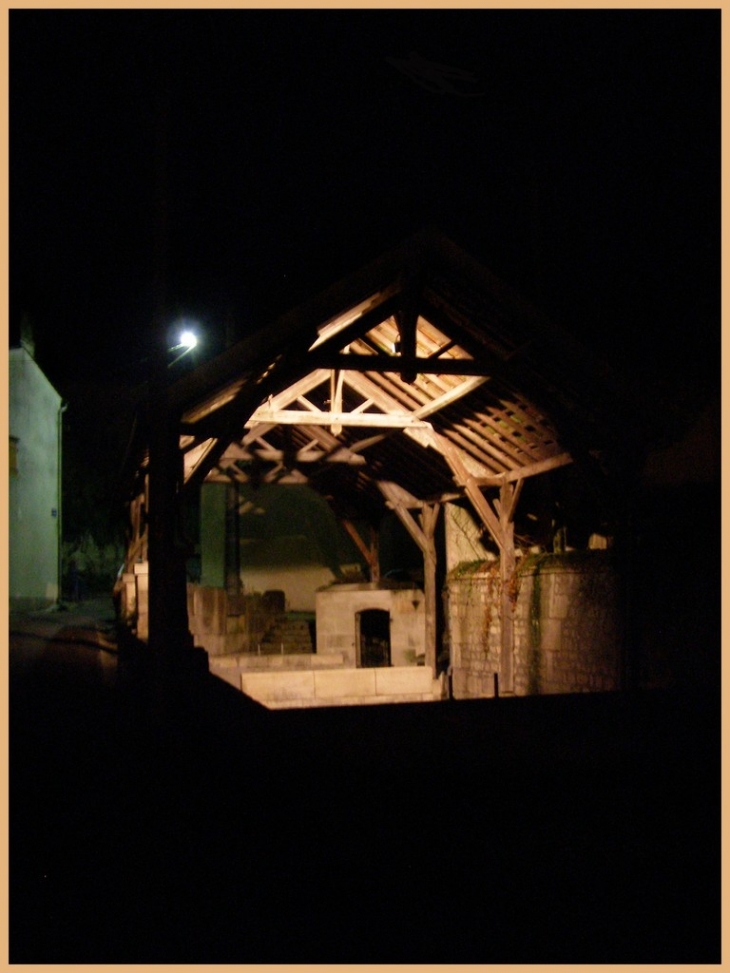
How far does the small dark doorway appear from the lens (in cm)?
1542

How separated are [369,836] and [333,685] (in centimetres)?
777

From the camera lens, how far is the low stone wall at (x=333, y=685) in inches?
440

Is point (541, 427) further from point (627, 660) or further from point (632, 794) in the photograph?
point (632, 794)

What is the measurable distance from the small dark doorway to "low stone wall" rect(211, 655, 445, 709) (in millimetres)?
3337

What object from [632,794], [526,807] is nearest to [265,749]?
[526,807]

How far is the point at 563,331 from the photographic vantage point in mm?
6965

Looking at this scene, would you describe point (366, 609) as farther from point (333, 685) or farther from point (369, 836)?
point (369, 836)

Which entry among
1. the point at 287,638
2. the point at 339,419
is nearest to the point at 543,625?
the point at 339,419

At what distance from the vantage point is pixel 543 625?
990cm

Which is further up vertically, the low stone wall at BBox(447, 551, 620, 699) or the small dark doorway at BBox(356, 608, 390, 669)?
the low stone wall at BBox(447, 551, 620, 699)

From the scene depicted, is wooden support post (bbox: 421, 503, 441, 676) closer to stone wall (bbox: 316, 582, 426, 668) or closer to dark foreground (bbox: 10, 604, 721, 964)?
stone wall (bbox: 316, 582, 426, 668)

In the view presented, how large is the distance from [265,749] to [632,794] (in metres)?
1.96

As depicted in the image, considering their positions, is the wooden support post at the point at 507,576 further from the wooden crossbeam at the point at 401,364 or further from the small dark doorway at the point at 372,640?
the small dark doorway at the point at 372,640

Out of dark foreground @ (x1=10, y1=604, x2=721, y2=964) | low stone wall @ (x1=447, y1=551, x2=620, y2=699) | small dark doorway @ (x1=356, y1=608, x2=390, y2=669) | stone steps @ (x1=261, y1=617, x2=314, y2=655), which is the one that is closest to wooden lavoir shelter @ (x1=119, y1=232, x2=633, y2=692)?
low stone wall @ (x1=447, y1=551, x2=620, y2=699)
